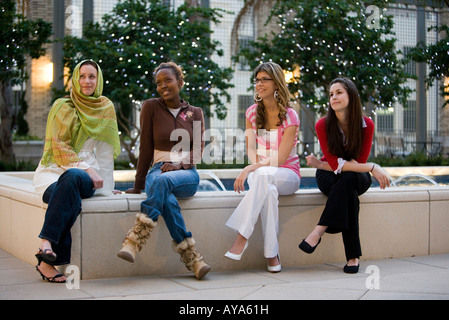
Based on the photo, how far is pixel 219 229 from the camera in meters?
4.68

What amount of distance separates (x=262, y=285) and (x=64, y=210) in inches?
52.4

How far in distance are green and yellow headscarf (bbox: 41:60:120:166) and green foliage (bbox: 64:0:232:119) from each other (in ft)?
19.6

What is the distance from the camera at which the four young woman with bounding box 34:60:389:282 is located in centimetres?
434

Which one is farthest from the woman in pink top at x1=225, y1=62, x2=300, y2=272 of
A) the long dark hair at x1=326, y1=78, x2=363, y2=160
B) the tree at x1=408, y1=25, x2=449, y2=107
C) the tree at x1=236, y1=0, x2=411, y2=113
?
the tree at x1=408, y1=25, x2=449, y2=107

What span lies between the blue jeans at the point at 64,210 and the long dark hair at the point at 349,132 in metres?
1.76

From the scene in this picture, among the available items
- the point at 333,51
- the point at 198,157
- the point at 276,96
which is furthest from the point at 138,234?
the point at 333,51

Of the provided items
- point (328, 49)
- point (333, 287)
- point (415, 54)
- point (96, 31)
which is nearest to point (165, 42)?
point (96, 31)

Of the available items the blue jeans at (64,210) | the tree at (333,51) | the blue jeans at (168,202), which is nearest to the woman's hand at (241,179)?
the blue jeans at (168,202)

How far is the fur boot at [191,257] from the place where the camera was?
4211 millimetres

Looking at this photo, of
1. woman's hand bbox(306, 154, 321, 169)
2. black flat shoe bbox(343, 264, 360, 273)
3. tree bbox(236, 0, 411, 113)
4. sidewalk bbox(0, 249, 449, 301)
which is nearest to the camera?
sidewalk bbox(0, 249, 449, 301)

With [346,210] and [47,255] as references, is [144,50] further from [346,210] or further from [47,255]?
[47,255]

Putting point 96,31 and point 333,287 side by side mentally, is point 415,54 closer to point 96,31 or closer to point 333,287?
point 96,31

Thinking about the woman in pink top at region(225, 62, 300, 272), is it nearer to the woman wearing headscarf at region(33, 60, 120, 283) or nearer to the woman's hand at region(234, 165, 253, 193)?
the woman's hand at region(234, 165, 253, 193)

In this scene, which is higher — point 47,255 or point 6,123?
point 6,123
